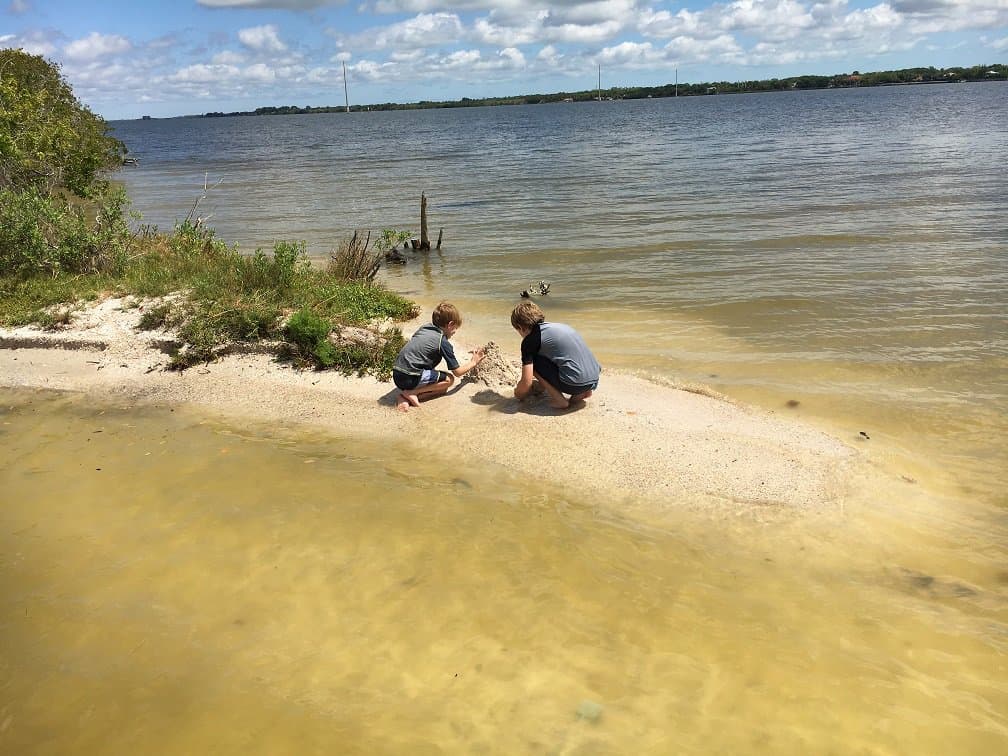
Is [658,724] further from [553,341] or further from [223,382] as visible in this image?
[223,382]

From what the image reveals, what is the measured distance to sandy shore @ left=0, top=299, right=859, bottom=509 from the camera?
6.56 metres

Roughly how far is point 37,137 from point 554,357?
12.3 metres

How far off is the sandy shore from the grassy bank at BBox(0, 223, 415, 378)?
0.28 meters

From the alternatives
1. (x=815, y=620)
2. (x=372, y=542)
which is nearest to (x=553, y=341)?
(x=372, y=542)

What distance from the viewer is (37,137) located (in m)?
13.9

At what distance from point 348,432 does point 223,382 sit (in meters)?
2.27

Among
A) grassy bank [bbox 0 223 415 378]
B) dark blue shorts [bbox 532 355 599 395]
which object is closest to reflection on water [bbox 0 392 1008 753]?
dark blue shorts [bbox 532 355 599 395]

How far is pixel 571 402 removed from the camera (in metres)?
7.96

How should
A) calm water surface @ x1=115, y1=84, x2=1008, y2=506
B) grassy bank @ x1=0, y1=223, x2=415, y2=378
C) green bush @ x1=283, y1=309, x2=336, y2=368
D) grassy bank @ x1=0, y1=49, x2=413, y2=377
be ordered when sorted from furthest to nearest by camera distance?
1. grassy bank @ x1=0, y1=49, x2=413, y2=377
2. grassy bank @ x1=0, y1=223, x2=415, y2=378
3. green bush @ x1=283, y1=309, x2=336, y2=368
4. calm water surface @ x1=115, y1=84, x2=1008, y2=506

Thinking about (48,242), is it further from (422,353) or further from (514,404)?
(514,404)

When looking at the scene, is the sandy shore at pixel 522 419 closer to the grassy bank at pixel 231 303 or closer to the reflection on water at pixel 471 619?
the grassy bank at pixel 231 303

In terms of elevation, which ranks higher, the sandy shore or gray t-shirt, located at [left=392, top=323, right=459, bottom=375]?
gray t-shirt, located at [left=392, top=323, right=459, bottom=375]

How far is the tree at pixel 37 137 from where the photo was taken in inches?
542

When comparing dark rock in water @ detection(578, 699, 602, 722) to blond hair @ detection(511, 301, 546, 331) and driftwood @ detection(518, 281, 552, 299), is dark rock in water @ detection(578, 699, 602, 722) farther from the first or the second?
driftwood @ detection(518, 281, 552, 299)
